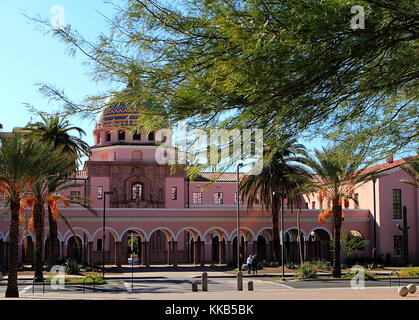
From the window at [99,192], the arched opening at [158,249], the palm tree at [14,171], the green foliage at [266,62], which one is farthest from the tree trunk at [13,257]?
the window at [99,192]

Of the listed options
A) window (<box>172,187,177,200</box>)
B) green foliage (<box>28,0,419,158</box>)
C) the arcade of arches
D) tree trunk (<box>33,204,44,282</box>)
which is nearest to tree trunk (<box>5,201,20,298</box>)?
tree trunk (<box>33,204,44,282</box>)

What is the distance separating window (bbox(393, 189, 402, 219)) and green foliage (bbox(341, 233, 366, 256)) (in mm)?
4179

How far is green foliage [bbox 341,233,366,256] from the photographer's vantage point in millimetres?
46875

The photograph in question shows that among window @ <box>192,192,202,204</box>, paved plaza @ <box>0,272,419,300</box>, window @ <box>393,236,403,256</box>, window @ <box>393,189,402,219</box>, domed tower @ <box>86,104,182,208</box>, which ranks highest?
domed tower @ <box>86,104,182,208</box>

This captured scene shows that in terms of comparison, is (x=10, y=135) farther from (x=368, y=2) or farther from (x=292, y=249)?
(x=292, y=249)

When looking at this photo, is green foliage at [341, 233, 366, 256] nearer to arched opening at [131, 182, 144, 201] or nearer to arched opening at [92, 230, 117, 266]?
arched opening at [92, 230, 117, 266]

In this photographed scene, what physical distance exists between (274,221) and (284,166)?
438 centimetres

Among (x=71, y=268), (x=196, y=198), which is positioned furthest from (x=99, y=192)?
(x=71, y=268)

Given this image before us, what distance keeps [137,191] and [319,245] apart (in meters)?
18.8

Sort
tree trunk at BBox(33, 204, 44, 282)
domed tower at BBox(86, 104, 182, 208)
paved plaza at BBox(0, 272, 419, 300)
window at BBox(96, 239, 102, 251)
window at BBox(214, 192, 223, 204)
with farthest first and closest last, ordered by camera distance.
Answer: window at BBox(214, 192, 223, 204)
domed tower at BBox(86, 104, 182, 208)
window at BBox(96, 239, 102, 251)
tree trunk at BBox(33, 204, 44, 282)
paved plaza at BBox(0, 272, 419, 300)

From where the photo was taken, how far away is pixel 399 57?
7.97 meters

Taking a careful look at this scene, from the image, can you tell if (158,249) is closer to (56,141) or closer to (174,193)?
(174,193)

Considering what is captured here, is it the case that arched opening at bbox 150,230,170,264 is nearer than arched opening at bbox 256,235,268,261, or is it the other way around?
arched opening at bbox 150,230,170,264
